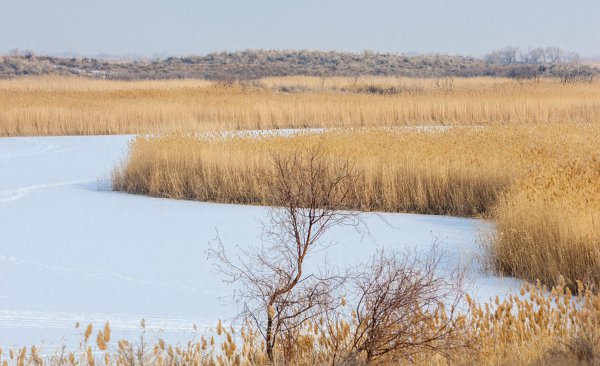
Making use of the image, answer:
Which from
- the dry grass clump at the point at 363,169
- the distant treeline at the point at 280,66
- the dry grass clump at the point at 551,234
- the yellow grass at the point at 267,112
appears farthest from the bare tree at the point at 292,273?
the distant treeline at the point at 280,66

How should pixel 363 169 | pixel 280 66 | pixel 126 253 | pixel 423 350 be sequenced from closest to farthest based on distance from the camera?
pixel 423 350 → pixel 126 253 → pixel 363 169 → pixel 280 66

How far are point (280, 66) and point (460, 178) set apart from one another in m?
50.2

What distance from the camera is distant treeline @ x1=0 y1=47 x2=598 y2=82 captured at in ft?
169

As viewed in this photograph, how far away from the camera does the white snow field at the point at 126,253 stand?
5.95 m

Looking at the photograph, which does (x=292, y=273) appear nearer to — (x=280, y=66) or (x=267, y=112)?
(x=267, y=112)

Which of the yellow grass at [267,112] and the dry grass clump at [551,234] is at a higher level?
the yellow grass at [267,112]

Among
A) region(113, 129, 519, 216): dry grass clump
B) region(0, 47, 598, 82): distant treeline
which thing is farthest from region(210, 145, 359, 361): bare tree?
region(0, 47, 598, 82): distant treeline

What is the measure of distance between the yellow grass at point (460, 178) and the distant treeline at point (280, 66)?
107ft

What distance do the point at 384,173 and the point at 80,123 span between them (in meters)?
12.6

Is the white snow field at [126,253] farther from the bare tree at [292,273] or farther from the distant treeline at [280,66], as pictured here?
the distant treeline at [280,66]

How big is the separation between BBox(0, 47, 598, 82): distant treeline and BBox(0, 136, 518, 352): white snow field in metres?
34.6

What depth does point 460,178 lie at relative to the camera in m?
10.6

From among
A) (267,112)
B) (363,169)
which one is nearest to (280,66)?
(267,112)

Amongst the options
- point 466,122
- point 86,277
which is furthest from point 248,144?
point 466,122
